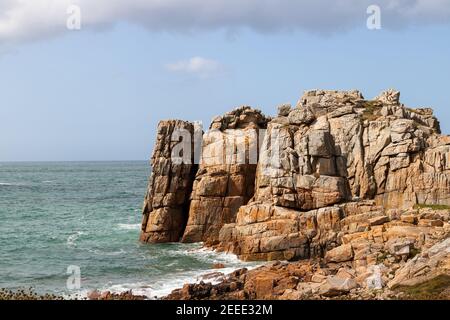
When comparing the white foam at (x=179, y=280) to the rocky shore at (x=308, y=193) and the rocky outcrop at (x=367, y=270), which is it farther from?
the rocky outcrop at (x=367, y=270)

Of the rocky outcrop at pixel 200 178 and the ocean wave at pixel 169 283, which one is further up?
the rocky outcrop at pixel 200 178

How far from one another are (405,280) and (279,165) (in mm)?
23438

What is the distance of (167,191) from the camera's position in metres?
65.1

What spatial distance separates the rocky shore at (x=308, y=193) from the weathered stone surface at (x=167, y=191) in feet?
0.36

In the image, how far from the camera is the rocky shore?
44.5 meters

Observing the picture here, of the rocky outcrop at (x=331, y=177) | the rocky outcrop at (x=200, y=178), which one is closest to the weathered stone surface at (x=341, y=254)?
the rocky outcrop at (x=331, y=177)

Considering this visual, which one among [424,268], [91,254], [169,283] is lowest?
[169,283]

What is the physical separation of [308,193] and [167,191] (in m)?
16.5

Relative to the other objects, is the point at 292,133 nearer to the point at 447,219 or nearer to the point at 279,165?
the point at 279,165

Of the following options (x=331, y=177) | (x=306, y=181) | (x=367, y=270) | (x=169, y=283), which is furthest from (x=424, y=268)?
(x=306, y=181)

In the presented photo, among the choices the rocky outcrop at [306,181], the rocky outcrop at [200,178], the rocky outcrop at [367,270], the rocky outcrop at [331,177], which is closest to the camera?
the rocky outcrop at [367,270]

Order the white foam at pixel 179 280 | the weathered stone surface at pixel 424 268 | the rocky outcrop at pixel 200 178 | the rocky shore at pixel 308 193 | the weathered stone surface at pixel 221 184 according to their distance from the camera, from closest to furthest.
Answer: the weathered stone surface at pixel 424 268 → the white foam at pixel 179 280 → the rocky shore at pixel 308 193 → the weathered stone surface at pixel 221 184 → the rocky outcrop at pixel 200 178

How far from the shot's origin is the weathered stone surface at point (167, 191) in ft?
212

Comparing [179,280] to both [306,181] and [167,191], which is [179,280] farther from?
[167,191]
